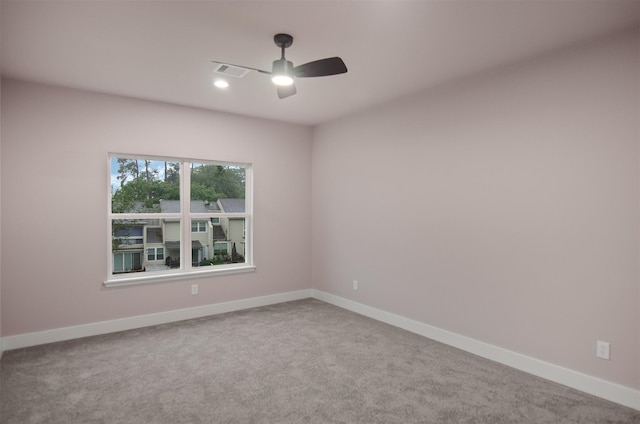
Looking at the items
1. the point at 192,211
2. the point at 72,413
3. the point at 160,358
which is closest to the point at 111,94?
the point at 192,211

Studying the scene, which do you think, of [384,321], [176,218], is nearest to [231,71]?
[176,218]

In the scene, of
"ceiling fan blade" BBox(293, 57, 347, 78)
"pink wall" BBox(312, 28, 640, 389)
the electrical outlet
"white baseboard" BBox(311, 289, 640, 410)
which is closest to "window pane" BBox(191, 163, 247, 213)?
"pink wall" BBox(312, 28, 640, 389)

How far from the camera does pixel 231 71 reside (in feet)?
10.9

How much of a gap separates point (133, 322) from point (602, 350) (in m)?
4.42

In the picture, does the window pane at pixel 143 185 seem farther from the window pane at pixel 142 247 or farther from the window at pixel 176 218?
the window pane at pixel 142 247

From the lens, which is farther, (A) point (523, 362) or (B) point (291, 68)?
(A) point (523, 362)

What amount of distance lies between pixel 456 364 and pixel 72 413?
294 centimetres

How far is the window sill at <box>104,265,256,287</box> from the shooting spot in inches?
160

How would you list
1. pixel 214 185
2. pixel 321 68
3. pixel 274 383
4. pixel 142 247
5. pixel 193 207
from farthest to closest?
pixel 214 185 → pixel 193 207 → pixel 142 247 → pixel 274 383 → pixel 321 68

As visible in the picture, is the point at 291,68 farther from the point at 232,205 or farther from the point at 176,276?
the point at 176,276

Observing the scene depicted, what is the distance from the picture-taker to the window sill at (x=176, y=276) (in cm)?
407

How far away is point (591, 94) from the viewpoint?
2.71m

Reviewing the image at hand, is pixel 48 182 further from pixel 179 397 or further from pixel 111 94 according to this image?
pixel 179 397

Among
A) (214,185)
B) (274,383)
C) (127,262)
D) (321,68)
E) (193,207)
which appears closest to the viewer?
(321,68)
